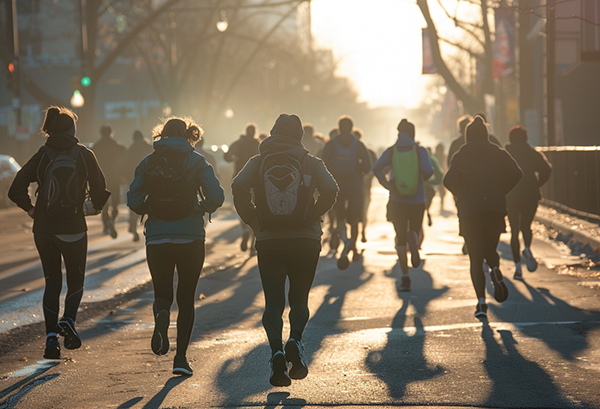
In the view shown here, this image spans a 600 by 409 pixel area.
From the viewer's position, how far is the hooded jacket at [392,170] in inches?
390

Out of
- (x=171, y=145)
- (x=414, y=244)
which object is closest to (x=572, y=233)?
(x=414, y=244)

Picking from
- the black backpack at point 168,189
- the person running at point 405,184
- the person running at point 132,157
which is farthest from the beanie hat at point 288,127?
the person running at point 132,157

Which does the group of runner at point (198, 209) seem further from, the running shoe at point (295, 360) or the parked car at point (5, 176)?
the parked car at point (5, 176)

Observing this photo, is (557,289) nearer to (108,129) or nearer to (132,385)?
(132,385)

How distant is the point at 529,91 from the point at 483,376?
2033 centimetres

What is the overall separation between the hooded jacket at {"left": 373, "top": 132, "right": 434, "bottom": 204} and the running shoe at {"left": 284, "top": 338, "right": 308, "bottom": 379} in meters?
4.55

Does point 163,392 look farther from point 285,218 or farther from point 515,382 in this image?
point 515,382

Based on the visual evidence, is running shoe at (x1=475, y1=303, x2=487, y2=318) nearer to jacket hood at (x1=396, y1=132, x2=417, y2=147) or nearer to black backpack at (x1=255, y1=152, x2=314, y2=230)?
jacket hood at (x1=396, y1=132, x2=417, y2=147)

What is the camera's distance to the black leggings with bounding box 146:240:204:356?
5.91 metres

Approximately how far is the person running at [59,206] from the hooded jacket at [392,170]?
157 inches

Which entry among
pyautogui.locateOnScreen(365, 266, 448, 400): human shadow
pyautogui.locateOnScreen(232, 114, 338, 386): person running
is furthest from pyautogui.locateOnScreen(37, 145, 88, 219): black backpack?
pyautogui.locateOnScreen(365, 266, 448, 400): human shadow

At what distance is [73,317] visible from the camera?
6688 millimetres

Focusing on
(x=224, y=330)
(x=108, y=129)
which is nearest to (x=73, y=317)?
(x=224, y=330)

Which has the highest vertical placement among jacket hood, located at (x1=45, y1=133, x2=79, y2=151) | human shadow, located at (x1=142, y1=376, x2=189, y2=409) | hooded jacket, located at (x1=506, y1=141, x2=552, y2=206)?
jacket hood, located at (x1=45, y1=133, x2=79, y2=151)
